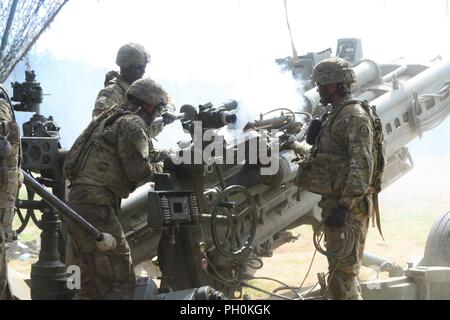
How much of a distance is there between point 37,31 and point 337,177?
1300 centimetres

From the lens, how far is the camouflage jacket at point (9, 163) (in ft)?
15.9

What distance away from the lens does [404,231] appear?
1440 centimetres

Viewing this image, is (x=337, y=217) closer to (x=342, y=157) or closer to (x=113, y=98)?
(x=342, y=157)

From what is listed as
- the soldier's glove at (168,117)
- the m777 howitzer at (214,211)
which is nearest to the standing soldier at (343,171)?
the m777 howitzer at (214,211)

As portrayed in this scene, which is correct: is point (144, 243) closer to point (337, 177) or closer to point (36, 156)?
point (36, 156)

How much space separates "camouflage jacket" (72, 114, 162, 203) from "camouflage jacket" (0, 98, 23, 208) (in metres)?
0.70

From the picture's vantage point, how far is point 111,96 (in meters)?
6.87

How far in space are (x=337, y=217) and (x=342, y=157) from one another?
0.45 meters

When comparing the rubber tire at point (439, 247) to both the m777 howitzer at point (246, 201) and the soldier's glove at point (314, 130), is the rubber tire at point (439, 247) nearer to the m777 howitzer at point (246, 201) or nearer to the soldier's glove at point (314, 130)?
the m777 howitzer at point (246, 201)

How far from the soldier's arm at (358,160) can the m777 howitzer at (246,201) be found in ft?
2.59

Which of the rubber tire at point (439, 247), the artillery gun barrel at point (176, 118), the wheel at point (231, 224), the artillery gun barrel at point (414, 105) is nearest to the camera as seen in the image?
the wheel at point (231, 224)

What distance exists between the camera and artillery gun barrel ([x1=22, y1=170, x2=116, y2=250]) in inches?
207

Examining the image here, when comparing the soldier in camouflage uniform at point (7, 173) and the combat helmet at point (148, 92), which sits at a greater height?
the combat helmet at point (148, 92)

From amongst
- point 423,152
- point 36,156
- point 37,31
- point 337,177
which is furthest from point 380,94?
point 423,152
